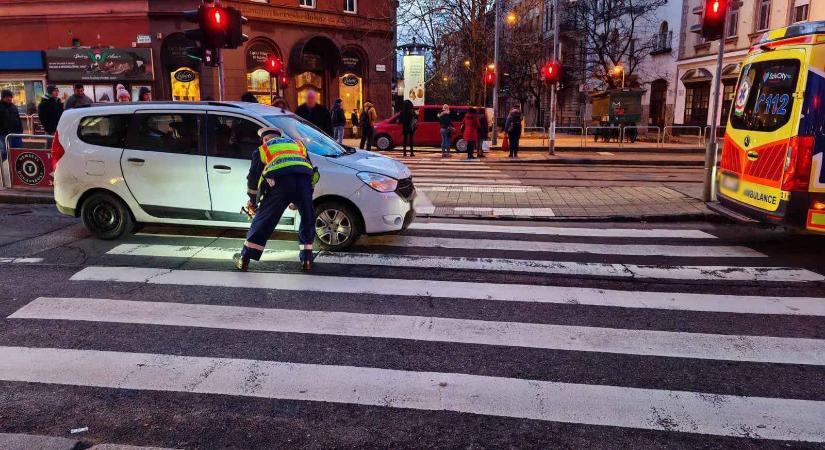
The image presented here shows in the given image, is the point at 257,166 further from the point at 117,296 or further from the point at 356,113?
the point at 356,113

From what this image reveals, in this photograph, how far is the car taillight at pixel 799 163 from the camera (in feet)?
22.0

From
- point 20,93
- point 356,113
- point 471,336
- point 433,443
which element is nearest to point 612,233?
point 471,336

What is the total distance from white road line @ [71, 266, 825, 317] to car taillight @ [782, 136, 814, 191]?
5.68 ft

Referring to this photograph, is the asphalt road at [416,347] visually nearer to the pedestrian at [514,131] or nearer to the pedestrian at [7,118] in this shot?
the pedestrian at [7,118]

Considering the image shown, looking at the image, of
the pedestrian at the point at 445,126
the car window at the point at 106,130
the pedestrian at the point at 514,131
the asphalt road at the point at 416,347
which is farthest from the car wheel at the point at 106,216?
the pedestrian at the point at 514,131

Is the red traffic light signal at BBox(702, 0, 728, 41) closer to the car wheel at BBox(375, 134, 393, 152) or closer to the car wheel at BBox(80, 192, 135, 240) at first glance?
the car wheel at BBox(80, 192, 135, 240)

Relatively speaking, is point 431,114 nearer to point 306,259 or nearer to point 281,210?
point 306,259

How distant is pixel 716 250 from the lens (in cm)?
764

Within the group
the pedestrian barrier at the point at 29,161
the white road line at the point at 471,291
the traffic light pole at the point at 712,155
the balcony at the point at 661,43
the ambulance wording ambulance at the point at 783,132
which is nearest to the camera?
the white road line at the point at 471,291

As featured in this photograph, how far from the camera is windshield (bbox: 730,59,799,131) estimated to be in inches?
276

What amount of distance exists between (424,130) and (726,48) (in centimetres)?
1770

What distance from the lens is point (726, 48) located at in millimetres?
30562

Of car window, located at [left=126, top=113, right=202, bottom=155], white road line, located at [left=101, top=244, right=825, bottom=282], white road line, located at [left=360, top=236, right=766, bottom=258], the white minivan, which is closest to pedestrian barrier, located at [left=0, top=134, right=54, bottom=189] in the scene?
→ the white minivan

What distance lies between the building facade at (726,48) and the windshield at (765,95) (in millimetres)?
18400
